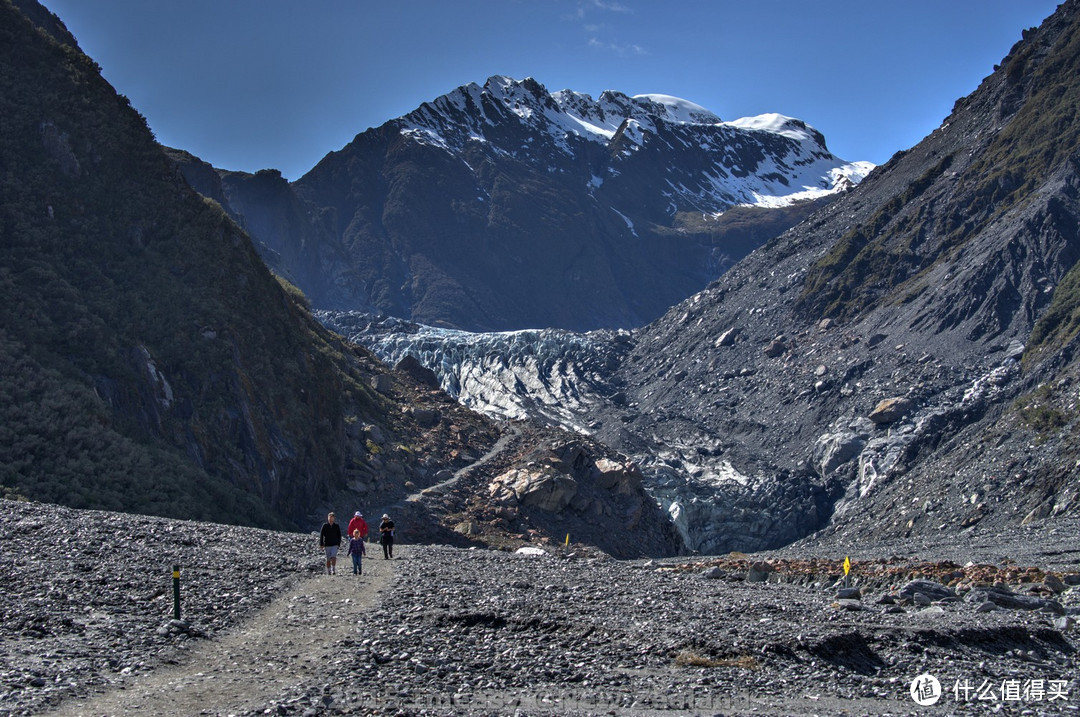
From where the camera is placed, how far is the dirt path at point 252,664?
10.9 m

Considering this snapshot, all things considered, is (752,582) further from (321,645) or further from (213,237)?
(213,237)

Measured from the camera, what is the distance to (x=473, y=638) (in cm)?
1429

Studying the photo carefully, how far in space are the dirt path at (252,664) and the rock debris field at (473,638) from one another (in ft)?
0.16

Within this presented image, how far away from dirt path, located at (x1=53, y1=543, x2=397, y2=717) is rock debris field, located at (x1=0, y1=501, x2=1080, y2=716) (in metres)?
A: 0.05

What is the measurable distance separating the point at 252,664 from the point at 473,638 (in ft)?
10.5

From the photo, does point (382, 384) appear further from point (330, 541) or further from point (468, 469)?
point (330, 541)

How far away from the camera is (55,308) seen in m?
34.2

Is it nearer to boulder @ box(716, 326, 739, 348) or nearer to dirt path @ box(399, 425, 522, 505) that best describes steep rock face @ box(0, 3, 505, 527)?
dirt path @ box(399, 425, 522, 505)

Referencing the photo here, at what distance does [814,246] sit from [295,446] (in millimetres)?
88743

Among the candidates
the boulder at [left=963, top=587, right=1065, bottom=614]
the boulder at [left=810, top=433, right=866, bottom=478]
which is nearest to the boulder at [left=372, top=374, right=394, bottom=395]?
the boulder at [left=810, top=433, right=866, bottom=478]

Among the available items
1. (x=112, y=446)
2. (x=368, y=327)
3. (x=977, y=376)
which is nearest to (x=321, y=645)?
(x=112, y=446)

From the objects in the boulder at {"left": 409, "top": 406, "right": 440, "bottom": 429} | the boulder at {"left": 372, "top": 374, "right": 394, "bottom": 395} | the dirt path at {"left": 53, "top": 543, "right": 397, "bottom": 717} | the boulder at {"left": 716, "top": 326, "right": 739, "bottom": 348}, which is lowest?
the dirt path at {"left": 53, "top": 543, "right": 397, "bottom": 717}

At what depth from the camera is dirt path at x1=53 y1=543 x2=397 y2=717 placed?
10.9 meters

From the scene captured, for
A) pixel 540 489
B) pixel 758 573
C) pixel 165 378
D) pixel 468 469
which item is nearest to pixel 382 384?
pixel 468 469
